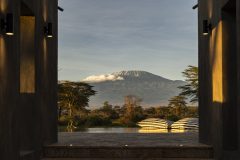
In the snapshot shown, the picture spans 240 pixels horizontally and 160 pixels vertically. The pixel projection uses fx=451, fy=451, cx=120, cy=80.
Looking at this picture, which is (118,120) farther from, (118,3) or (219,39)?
(219,39)

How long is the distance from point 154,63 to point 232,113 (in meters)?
21.3

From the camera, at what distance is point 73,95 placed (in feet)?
75.2

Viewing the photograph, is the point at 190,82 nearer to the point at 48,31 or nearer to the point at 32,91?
the point at 48,31

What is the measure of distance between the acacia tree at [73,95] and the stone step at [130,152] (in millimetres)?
13322

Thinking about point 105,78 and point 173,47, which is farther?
point 105,78

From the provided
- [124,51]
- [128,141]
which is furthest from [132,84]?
[128,141]

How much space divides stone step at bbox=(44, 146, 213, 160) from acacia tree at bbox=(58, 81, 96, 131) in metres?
13.3

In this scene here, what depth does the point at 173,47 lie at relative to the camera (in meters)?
26.4

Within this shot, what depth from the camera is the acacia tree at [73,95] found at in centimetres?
2184

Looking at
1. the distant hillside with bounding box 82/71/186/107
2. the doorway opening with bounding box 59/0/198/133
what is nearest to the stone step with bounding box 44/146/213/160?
the doorway opening with bounding box 59/0/198/133

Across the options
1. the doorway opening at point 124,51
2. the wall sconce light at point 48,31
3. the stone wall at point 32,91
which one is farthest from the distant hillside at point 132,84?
the wall sconce light at point 48,31

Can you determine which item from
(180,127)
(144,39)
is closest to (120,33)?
(144,39)

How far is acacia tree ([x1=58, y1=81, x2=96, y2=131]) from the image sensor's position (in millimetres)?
21844

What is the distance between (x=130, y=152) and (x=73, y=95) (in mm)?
15451
